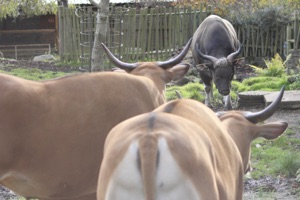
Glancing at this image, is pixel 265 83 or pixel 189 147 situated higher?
pixel 189 147

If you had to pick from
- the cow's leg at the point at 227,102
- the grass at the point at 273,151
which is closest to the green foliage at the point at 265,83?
the grass at the point at 273,151

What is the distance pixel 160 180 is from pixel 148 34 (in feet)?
64.9

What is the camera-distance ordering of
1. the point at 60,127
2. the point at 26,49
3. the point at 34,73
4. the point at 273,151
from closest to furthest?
the point at 60,127
the point at 273,151
the point at 34,73
the point at 26,49

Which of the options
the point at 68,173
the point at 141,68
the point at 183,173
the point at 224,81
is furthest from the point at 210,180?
the point at 224,81

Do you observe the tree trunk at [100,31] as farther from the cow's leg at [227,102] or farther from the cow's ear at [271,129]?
the cow's ear at [271,129]

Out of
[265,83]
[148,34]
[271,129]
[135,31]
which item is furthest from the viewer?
[148,34]

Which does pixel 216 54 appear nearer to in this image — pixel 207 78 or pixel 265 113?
pixel 207 78

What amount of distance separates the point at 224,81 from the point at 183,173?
1128cm

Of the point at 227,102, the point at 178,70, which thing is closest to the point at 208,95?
the point at 227,102

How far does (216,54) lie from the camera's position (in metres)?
15.4

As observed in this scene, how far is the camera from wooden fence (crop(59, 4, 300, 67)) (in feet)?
73.0

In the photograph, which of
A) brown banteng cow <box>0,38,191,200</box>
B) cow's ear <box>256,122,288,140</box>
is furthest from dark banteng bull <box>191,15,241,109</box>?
cow's ear <box>256,122,288,140</box>

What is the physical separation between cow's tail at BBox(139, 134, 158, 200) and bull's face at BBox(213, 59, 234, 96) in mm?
11115

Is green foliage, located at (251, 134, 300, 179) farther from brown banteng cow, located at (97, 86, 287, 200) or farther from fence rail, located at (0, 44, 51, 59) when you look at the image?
fence rail, located at (0, 44, 51, 59)
